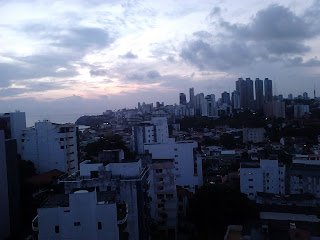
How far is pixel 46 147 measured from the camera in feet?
42.6

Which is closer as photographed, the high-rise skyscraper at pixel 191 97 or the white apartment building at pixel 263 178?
the white apartment building at pixel 263 178

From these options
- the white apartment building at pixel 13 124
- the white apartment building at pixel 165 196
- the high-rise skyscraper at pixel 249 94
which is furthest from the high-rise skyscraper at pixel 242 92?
the white apartment building at pixel 165 196

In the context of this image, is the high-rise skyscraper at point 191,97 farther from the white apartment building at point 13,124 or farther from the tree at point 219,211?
the tree at point 219,211

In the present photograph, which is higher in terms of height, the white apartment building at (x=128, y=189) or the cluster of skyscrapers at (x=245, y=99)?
the cluster of skyscrapers at (x=245, y=99)

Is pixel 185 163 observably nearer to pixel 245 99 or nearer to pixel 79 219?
pixel 79 219

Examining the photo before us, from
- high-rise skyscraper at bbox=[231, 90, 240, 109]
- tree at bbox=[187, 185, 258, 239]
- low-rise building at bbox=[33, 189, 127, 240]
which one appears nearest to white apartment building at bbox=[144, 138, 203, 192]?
tree at bbox=[187, 185, 258, 239]

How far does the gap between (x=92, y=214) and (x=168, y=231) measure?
478 centimetres

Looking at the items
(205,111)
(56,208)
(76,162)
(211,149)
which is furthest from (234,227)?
(205,111)

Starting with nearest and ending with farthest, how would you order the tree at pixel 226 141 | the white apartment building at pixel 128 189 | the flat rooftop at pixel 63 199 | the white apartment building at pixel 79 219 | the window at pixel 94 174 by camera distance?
the white apartment building at pixel 79 219, the flat rooftop at pixel 63 199, the white apartment building at pixel 128 189, the window at pixel 94 174, the tree at pixel 226 141

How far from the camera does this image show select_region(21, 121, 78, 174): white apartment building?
13.0m

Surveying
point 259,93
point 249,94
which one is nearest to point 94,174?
point 259,93

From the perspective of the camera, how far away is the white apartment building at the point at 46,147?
42.5 feet

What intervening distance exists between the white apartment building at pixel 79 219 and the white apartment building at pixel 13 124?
8.68 metres

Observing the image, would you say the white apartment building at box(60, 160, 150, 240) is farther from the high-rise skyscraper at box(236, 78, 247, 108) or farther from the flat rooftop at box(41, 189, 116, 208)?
the high-rise skyscraper at box(236, 78, 247, 108)
